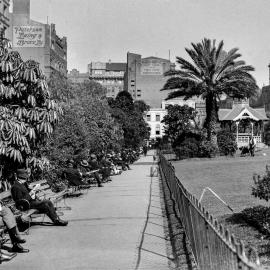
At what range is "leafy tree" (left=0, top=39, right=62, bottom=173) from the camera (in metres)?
12.3

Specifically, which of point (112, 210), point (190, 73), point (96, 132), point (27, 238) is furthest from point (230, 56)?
point (27, 238)

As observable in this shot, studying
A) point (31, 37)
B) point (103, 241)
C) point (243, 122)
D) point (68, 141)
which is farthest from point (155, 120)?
point (103, 241)

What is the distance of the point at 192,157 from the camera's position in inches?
1783

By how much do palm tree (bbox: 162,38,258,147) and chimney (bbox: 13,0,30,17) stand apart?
169ft

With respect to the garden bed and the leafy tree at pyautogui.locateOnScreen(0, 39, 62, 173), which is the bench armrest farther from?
the garden bed

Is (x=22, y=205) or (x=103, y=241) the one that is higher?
(x=22, y=205)

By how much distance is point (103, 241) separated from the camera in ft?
31.9

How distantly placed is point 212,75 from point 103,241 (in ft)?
109

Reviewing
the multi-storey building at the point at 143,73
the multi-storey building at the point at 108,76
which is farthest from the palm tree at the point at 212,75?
the multi-storey building at the point at 108,76

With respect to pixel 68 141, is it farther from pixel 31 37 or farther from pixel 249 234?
pixel 31 37

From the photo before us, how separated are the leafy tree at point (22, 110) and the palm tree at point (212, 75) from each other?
2871 cm

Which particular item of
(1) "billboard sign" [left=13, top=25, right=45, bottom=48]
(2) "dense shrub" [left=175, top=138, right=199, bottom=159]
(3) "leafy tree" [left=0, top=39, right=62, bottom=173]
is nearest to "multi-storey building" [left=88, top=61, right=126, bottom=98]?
(1) "billboard sign" [left=13, top=25, right=45, bottom=48]

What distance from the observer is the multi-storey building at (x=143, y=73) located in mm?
149750

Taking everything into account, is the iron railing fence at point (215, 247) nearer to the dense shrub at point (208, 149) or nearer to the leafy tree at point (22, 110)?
the leafy tree at point (22, 110)
